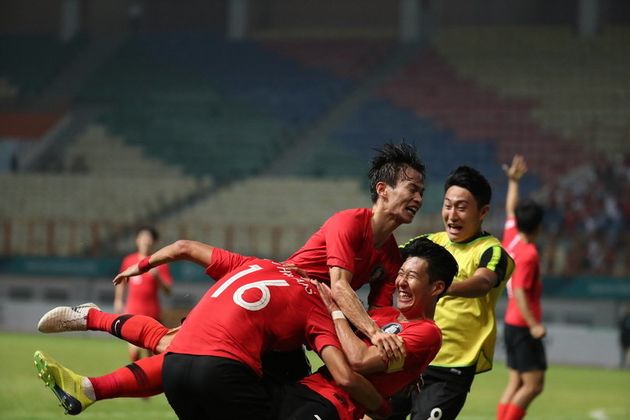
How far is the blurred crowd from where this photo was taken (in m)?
25.7

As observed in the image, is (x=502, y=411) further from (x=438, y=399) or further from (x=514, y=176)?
(x=438, y=399)

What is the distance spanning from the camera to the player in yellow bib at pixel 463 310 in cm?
800

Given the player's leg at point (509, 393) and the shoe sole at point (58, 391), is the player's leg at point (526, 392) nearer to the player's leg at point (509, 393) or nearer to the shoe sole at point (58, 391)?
the player's leg at point (509, 393)

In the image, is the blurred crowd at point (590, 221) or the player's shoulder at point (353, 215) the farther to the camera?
the blurred crowd at point (590, 221)

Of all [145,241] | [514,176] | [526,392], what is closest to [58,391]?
[514,176]

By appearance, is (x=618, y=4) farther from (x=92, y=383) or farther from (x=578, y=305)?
(x=92, y=383)

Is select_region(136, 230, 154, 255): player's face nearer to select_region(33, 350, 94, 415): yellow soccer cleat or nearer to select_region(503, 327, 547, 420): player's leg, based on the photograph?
select_region(503, 327, 547, 420): player's leg

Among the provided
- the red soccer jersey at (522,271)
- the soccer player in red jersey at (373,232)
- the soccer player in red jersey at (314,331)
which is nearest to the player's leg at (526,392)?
the red soccer jersey at (522,271)

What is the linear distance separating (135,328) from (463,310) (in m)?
2.49

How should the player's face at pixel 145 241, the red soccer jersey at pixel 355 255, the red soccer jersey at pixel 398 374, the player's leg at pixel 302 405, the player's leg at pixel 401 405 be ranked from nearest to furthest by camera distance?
the player's leg at pixel 302 405
the red soccer jersey at pixel 398 374
the red soccer jersey at pixel 355 255
the player's leg at pixel 401 405
the player's face at pixel 145 241

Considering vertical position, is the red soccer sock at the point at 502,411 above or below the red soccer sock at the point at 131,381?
below

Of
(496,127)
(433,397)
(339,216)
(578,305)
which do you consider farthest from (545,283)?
(339,216)

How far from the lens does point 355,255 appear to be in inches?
260

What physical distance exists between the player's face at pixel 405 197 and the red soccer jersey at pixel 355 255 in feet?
0.50
